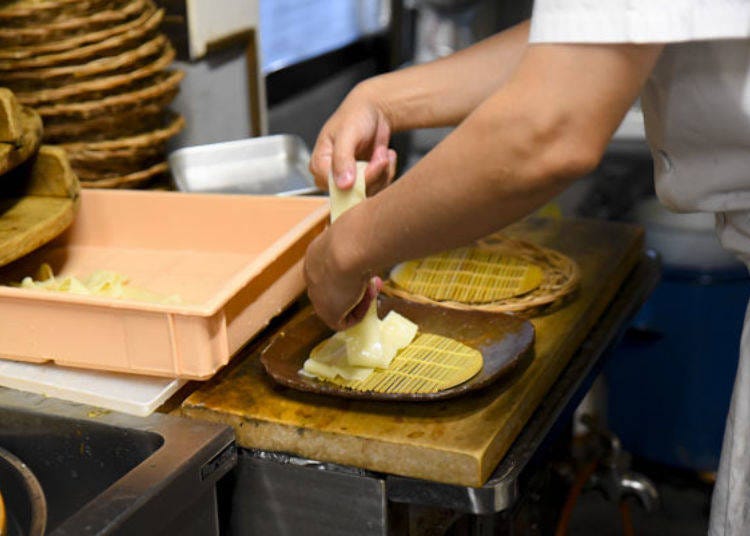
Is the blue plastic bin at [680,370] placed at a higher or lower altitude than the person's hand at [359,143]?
lower

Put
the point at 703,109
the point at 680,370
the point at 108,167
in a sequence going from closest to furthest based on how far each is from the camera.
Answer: the point at 703,109 → the point at 108,167 → the point at 680,370

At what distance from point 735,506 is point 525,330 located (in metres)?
0.37

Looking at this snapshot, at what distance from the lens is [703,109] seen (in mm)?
1138

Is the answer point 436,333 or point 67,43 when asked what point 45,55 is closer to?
point 67,43

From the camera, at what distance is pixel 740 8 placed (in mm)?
940

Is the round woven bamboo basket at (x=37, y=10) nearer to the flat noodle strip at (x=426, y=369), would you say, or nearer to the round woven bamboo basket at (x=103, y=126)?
the round woven bamboo basket at (x=103, y=126)

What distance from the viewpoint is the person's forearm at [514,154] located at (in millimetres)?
934

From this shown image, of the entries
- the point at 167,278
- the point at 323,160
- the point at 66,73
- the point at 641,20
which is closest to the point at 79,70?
the point at 66,73

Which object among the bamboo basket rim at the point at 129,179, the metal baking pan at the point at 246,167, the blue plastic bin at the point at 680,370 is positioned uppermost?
the bamboo basket rim at the point at 129,179

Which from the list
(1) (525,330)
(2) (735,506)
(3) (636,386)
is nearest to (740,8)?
(1) (525,330)

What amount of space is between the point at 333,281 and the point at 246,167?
90 centimetres

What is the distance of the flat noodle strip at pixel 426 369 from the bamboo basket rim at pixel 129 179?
72cm

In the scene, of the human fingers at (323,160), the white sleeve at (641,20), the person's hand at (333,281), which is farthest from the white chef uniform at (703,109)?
the human fingers at (323,160)

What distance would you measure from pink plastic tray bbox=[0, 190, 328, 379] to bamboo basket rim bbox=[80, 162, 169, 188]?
11 centimetres
